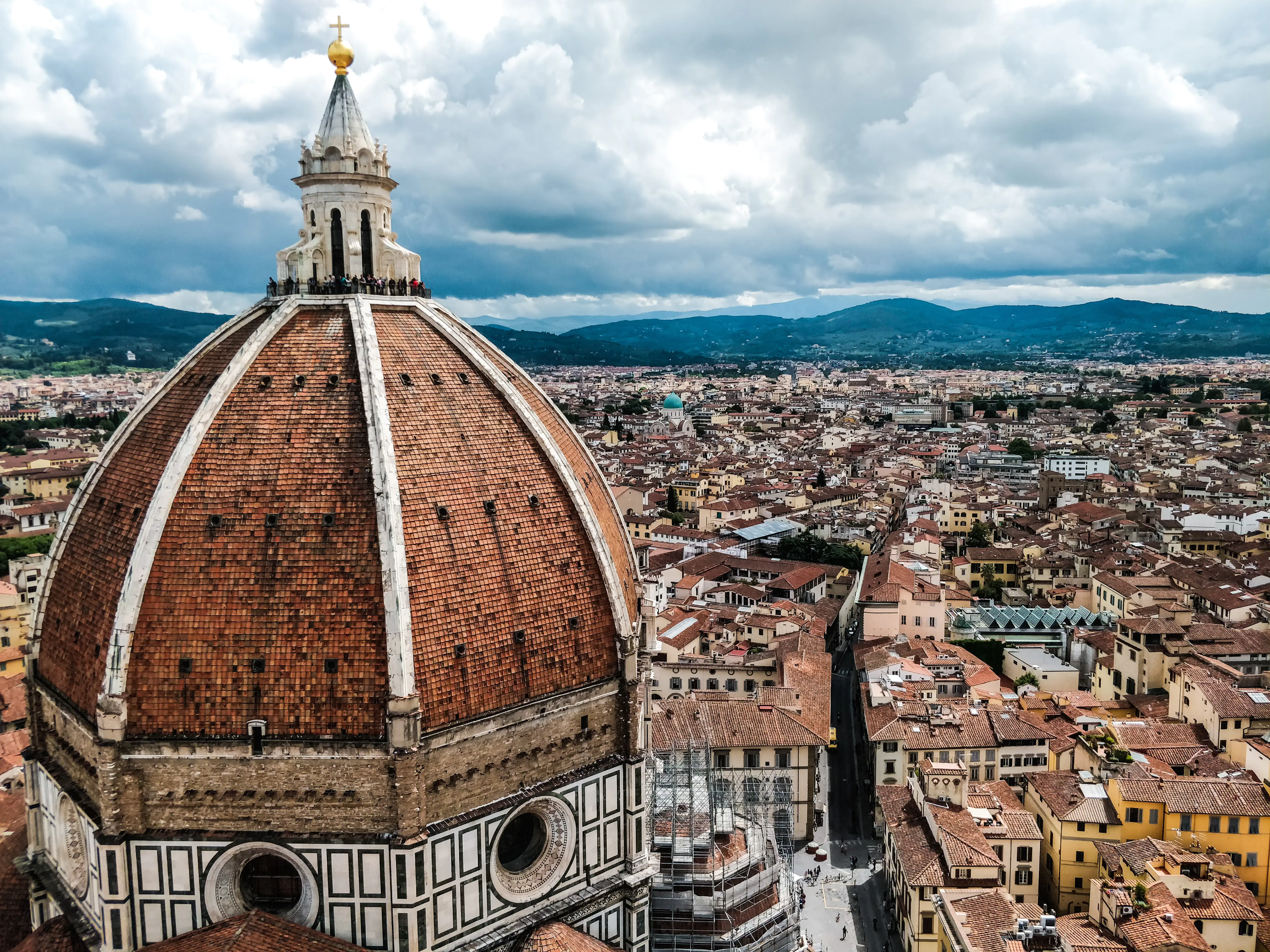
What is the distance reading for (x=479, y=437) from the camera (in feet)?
58.9

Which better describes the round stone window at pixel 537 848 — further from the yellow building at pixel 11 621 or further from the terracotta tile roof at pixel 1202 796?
the yellow building at pixel 11 621

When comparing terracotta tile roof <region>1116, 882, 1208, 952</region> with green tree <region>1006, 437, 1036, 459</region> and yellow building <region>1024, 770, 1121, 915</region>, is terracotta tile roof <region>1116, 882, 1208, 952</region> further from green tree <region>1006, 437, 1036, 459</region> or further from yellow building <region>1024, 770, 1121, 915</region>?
green tree <region>1006, 437, 1036, 459</region>

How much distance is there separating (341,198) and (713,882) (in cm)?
1632

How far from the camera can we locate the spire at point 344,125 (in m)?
19.0

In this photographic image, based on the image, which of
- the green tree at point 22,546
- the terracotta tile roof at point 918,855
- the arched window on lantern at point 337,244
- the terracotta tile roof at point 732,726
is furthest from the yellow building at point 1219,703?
the green tree at point 22,546

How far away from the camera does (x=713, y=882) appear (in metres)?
22.8

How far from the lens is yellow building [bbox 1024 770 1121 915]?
32906 millimetres

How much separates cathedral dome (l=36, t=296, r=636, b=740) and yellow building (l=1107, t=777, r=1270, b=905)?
22.9 m

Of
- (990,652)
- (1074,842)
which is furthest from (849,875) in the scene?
(990,652)

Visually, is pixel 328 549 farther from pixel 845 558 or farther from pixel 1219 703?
pixel 845 558

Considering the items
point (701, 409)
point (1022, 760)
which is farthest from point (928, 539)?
point (701, 409)

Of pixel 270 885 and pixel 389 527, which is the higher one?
pixel 389 527

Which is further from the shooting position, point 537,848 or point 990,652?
point 990,652

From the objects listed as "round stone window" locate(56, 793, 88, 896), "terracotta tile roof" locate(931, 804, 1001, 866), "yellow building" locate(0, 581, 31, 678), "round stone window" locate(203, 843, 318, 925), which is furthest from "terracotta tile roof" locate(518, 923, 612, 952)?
"yellow building" locate(0, 581, 31, 678)
